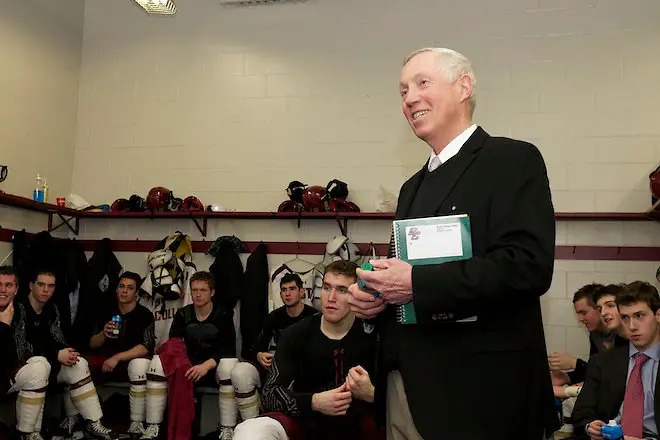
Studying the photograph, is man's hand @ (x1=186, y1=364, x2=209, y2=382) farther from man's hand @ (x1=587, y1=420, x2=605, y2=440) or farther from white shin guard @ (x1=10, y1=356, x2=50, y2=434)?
man's hand @ (x1=587, y1=420, x2=605, y2=440)

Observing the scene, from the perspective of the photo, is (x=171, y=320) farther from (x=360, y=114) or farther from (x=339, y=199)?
(x=360, y=114)

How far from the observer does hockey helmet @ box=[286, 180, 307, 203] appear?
19.9ft

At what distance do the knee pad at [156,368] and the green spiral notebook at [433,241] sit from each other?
13.6 ft

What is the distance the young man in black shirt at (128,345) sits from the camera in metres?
5.16

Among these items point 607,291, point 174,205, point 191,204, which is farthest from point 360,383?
point 174,205

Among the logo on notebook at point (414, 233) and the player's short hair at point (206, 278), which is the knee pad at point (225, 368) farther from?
the logo on notebook at point (414, 233)

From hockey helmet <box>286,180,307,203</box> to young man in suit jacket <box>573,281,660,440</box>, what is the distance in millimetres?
3149

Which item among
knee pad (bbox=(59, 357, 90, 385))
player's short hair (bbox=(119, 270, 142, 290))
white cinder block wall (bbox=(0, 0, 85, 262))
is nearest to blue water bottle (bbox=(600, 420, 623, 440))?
knee pad (bbox=(59, 357, 90, 385))

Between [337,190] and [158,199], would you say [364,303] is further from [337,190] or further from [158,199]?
[158,199]

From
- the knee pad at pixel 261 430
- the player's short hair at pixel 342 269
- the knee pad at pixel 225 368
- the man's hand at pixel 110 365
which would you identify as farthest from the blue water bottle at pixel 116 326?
the knee pad at pixel 261 430

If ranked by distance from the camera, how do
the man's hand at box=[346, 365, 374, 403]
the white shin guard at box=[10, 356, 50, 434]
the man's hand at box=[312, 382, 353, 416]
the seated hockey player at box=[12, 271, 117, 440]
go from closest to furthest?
the man's hand at box=[346, 365, 374, 403] → the man's hand at box=[312, 382, 353, 416] → the white shin guard at box=[10, 356, 50, 434] → the seated hockey player at box=[12, 271, 117, 440]

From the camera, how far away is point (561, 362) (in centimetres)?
494

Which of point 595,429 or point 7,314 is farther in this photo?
point 7,314

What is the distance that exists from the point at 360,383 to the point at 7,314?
3397mm
